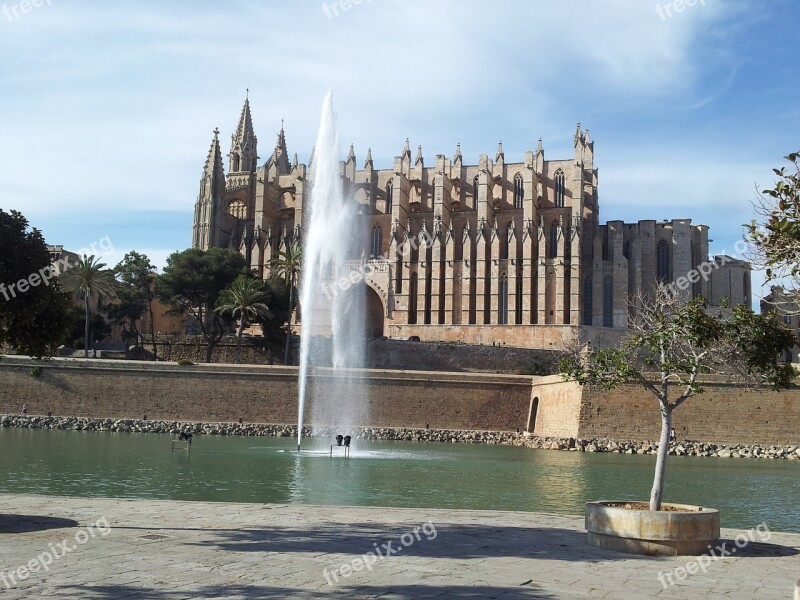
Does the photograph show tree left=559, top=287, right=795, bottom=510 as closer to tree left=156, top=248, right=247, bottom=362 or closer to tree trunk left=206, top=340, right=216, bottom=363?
tree trunk left=206, top=340, right=216, bottom=363

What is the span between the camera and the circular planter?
8523 millimetres

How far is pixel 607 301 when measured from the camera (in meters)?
54.1

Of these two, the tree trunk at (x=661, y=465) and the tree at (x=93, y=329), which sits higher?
the tree at (x=93, y=329)

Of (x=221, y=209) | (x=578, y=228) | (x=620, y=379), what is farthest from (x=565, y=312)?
(x=620, y=379)

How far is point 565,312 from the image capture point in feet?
173

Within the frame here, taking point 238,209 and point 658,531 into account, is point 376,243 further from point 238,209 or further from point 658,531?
point 658,531

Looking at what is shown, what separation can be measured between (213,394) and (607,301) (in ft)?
93.8

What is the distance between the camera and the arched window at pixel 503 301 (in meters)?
54.2

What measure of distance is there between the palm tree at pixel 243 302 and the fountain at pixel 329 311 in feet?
8.97

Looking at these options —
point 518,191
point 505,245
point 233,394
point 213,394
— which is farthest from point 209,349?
point 518,191

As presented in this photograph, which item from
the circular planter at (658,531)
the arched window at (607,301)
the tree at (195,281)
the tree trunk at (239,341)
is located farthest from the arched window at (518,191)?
the circular planter at (658,531)

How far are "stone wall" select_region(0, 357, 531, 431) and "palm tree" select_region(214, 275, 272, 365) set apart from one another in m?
7.25

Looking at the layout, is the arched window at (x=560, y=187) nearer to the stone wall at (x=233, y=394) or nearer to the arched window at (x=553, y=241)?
the arched window at (x=553, y=241)

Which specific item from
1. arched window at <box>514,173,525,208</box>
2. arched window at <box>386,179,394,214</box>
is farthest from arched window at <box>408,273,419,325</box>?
arched window at <box>514,173,525,208</box>
